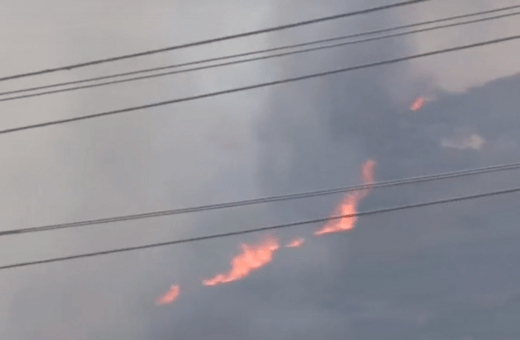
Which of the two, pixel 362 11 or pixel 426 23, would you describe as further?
pixel 426 23

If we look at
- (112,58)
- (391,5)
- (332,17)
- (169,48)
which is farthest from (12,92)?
(391,5)

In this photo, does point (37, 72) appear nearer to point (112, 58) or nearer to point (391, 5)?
point (112, 58)

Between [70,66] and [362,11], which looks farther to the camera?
[70,66]

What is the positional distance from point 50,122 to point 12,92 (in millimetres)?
1415

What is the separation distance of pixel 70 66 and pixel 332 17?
17.2ft

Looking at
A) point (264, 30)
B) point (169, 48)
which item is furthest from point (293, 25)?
point (169, 48)

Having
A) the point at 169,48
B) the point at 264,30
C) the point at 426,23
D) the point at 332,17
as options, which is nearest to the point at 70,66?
the point at 169,48

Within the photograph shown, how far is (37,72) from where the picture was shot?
1293cm

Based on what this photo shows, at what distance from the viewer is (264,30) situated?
12.3 meters

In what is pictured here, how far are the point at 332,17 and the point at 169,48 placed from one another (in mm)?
3184

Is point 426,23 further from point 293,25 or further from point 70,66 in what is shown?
point 70,66

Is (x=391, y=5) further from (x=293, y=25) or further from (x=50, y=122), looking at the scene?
(x=50, y=122)

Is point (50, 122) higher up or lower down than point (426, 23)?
lower down

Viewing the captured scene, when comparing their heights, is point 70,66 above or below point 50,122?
above
